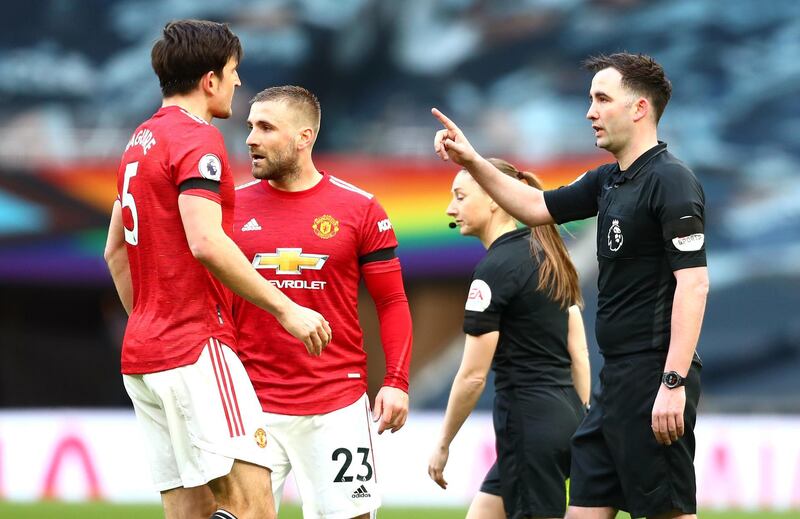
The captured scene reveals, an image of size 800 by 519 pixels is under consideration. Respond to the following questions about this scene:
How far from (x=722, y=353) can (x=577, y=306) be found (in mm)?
11163

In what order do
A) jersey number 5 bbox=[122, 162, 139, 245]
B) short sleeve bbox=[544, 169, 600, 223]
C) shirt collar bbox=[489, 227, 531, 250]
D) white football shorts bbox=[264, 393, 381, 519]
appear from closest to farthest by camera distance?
jersey number 5 bbox=[122, 162, 139, 245] < short sleeve bbox=[544, 169, 600, 223] < white football shorts bbox=[264, 393, 381, 519] < shirt collar bbox=[489, 227, 531, 250]

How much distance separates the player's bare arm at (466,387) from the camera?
5.77 meters

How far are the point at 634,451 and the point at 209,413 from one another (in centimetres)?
161

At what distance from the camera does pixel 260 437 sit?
4543mm

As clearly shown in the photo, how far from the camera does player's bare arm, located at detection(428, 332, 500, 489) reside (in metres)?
5.77

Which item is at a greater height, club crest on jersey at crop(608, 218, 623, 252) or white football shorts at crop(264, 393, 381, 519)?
club crest on jersey at crop(608, 218, 623, 252)

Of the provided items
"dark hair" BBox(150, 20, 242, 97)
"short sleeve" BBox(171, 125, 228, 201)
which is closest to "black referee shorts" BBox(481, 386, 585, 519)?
"short sleeve" BBox(171, 125, 228, 201)

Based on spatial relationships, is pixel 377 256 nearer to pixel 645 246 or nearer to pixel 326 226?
pixel 326 226

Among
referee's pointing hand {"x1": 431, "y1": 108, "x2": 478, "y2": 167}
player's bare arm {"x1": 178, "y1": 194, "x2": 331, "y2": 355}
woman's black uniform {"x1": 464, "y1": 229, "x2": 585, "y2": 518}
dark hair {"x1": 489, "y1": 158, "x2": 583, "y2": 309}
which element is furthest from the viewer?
Result: dark hair {"x1": 489, "y1": 158, "x2": 583, "y2": 309}

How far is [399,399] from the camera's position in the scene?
17.5ft

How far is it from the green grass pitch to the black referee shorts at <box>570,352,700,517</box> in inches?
206

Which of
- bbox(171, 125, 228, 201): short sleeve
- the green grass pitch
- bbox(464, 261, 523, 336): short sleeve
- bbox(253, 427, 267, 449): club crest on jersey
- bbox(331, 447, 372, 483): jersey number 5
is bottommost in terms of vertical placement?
the green grass pitch

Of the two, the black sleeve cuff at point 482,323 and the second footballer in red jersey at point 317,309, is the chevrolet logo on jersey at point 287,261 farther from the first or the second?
the black sleeve cuff at point 482,323

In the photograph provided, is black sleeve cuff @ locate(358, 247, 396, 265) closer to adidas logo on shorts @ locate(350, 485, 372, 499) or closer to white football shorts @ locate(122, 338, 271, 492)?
adidas logo on shorts @ locate(350, 485, 372, 499)
